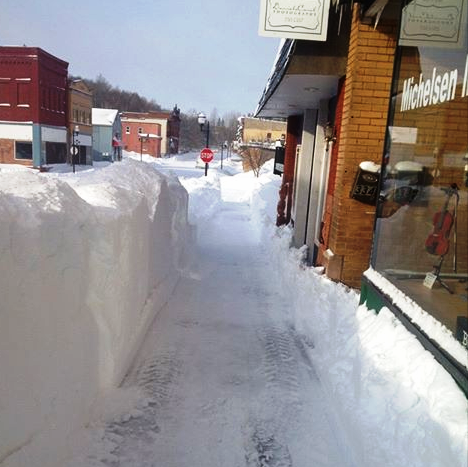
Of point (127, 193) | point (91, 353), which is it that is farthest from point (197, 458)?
point (127, 193)

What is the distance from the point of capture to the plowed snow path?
3.06 m

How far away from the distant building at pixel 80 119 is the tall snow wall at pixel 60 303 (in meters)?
37.9

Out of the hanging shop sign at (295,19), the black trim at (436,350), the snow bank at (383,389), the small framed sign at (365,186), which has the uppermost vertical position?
the hanging shop sign at (295,19)

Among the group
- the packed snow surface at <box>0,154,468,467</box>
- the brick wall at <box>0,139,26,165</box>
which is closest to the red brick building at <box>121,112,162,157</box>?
the brick wall at <box>0,139,26,165</box>

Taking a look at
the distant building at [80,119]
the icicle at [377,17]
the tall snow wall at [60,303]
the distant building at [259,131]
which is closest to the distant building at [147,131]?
the distant building at [259,131]

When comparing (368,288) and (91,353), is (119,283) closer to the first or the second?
(91,353)

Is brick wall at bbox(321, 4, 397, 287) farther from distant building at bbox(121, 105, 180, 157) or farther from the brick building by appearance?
distant building at bbox(121, 105, 180, 157)

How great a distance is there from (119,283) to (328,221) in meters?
3.22

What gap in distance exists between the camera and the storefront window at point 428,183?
3271 mm


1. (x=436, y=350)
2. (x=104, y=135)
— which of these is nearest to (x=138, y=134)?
(x=104, y=135)

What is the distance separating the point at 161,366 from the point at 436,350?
2.51 metres

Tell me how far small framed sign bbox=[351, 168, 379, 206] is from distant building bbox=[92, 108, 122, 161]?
5197cm

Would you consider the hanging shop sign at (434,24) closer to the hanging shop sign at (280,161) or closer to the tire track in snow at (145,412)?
the tire track in snow at (145,412)

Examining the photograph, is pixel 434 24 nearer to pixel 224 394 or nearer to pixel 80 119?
pixel 224 394
